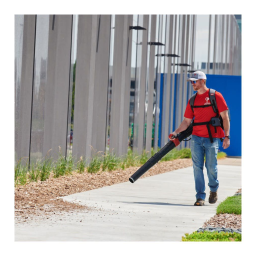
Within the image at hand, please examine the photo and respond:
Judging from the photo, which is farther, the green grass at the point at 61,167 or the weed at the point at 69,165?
the weed at the point at 69,165

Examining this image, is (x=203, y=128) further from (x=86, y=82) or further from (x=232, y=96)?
(x=232, y=96)

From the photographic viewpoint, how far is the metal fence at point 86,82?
11531 millimetres

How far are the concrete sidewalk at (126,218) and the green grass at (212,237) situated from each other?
16 centimetres

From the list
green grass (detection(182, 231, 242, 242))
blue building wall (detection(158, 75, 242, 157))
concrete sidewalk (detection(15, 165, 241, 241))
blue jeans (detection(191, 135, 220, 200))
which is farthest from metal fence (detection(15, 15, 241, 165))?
blue building wall (detection(158, 75, 242, 157))

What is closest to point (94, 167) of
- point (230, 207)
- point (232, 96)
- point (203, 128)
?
point (203, 128)

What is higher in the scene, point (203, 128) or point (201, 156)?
point (203, 128)

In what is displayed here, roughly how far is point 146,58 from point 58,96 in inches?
360

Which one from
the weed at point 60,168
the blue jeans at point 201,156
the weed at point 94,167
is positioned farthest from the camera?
the weed at point 94,167

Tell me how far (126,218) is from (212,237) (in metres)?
1.56

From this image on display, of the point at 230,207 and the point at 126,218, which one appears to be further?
the point at 230,207

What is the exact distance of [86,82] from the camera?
1439 centimetres

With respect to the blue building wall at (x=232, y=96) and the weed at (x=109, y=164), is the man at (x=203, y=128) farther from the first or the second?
the blue building wall at (x=232, y=96)

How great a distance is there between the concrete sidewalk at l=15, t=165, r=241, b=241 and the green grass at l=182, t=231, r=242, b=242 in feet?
0.51

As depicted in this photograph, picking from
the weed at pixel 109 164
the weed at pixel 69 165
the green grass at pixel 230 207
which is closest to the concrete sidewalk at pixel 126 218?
the green grass at pixel 230 207
